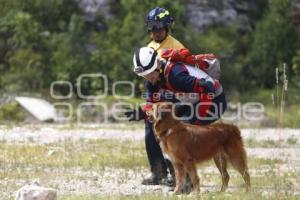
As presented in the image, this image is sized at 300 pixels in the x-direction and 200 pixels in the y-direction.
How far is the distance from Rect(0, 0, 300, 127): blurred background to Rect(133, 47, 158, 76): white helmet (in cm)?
1466

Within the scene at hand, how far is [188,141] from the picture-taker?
29.6 feet

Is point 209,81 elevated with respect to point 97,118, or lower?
elevated

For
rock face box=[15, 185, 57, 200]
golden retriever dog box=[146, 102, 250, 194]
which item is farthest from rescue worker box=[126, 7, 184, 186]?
rock face box=[15, 185, 57, 200]

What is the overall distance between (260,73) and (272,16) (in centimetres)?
196

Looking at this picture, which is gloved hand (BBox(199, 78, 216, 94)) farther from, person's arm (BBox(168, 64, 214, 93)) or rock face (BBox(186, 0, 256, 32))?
rock face (BBox(186, 0, 256, 32))

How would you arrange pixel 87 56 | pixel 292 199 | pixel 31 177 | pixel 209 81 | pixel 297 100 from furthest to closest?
pixel 87 56 → pixel 297 100 → pixel 31 177 → pixel 209 81 → pixel 292 199

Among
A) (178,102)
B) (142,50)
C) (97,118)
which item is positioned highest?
(142,50)

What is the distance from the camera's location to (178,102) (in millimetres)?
9422

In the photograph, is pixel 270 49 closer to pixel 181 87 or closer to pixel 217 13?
pixel 217 13

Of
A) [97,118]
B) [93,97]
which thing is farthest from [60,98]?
[97,118]

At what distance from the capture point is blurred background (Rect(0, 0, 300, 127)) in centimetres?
2636

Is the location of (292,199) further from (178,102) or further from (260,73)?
(260,73)

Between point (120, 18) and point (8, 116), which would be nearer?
point (8, 116)

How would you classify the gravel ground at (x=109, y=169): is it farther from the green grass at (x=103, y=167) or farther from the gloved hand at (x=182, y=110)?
the gloved hand at (x=182, y=110)
